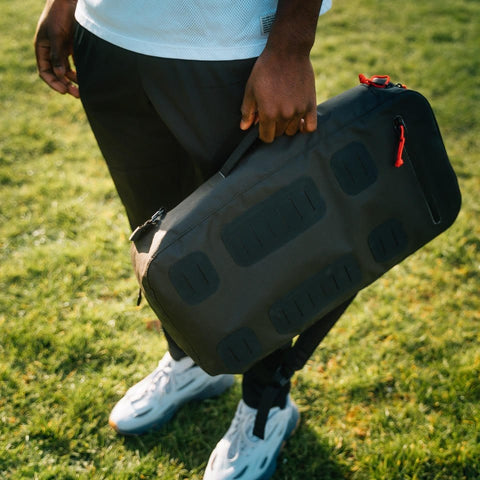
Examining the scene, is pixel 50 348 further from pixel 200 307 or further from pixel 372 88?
pixel 372 88

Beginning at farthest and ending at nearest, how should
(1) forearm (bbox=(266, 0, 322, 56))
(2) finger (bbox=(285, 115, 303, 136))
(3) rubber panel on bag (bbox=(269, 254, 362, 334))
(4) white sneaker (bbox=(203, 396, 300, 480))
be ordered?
(4) white sneaker (bbox=(203, 396, 300, 480))
(3) rubber panel on bag (bbox=(269, 254, 362, 334))
(2) finger (bbox=(285, 115, 303, 136))
(1) forearm (bbox=(266, 0, 322, 56))

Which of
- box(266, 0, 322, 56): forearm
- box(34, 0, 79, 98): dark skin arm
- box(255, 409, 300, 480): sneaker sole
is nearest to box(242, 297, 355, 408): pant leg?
box(255, 409, 300, 480): sneaker sole

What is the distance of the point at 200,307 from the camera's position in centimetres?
124

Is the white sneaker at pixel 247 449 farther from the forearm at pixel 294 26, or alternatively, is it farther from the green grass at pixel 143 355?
the forearm at pixel 294 26

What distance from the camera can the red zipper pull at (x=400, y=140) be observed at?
1271mm

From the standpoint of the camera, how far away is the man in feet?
3.66

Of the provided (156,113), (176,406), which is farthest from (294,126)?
(176,406)

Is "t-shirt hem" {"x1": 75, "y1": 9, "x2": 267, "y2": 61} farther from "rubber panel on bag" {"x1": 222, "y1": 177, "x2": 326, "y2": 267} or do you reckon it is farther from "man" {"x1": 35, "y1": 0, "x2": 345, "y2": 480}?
"rubber panel on bag" {"x1": 222, "y1": 177, "x2": 326, "y2": 267}

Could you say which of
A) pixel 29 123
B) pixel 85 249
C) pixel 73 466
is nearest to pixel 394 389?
pixel 73 466

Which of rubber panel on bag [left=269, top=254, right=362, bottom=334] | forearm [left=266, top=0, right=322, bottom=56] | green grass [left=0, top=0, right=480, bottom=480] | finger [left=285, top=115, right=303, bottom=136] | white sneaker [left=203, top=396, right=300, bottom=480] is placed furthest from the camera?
green grass [left=0, top=0, right=480, bottom=480]

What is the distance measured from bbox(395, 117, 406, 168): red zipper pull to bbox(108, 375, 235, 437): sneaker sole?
110cm

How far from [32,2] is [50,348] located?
170 inches

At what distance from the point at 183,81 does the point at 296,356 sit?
2.82 feet

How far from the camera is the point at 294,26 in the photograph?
108 centimetres
